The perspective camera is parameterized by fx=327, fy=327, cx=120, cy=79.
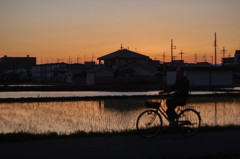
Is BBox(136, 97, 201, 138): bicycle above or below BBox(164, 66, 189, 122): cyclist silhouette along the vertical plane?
below

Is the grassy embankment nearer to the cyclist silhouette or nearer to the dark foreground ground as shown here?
Answer: the dark foreground ground

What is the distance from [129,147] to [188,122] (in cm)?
215

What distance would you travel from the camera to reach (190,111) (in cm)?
840

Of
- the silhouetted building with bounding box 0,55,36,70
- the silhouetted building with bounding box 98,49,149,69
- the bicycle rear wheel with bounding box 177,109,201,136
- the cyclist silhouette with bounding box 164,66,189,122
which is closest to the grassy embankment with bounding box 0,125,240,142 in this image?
the bicycle rear wheel with bounding box 177,109,201,136

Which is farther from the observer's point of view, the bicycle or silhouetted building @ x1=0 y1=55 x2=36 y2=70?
silhouetted building @ x1=0 y1=55 x2=36 y2=70

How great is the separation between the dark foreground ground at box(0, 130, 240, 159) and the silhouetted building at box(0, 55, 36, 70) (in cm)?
16896

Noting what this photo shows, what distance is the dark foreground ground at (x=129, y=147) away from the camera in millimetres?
6137

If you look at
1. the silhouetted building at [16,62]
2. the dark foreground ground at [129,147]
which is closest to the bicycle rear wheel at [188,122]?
the dark foreground ground at [129,147]

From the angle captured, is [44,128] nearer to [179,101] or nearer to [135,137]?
[135,137]

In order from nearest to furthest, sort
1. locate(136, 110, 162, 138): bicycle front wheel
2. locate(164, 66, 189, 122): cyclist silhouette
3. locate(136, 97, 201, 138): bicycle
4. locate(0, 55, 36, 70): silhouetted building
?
locate(136, 110, 162, 138): bicycle front wheel
locate(136, 97, 201, 138): bicycle
locate(164, 66, 189, 122): cyclist silhouette
locate(0, 55, 36, 70): silhouetted building

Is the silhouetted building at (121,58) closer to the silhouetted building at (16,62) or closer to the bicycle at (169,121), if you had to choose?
the bicycle at (169,121)

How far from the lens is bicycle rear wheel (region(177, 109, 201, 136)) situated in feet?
27.1

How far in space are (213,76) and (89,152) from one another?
161 feet

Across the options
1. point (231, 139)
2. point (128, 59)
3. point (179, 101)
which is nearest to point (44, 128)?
point (179, 101)
